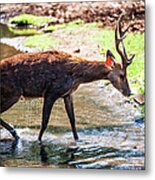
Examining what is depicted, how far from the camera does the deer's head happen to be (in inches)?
85.0

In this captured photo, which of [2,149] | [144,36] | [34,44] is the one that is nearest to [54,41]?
[34,44]

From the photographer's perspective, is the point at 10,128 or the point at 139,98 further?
the point at 10,128

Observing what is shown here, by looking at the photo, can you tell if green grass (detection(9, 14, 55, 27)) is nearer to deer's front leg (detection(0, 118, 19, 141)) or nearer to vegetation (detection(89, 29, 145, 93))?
vegetation (detection(89, 29, 145, 93))

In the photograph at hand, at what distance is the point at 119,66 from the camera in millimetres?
2174

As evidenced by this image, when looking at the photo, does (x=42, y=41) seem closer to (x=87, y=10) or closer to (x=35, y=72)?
(x=35, y=72)

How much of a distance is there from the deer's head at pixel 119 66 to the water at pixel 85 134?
3cm

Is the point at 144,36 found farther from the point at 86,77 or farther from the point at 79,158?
the point at 79,158

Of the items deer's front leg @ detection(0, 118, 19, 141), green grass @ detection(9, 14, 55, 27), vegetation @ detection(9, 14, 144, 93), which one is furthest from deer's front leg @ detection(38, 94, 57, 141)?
green grass @ detection(9, 14, 55, 27)

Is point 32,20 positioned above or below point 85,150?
above

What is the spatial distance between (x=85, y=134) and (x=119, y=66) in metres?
0.33

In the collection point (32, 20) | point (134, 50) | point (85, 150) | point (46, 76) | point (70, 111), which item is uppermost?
point (32, 20)

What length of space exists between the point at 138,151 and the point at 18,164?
1.77 feet

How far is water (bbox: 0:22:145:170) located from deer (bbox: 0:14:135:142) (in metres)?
0.02

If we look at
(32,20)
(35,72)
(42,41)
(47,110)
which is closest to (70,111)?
(47,110)
